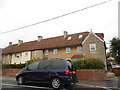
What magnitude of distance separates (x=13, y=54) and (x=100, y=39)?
25618mm

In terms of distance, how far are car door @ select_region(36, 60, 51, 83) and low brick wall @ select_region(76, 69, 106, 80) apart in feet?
19.2

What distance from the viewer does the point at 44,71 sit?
888cm

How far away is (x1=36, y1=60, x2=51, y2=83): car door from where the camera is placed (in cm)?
870

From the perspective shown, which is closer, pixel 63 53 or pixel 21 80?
pixel 21 80

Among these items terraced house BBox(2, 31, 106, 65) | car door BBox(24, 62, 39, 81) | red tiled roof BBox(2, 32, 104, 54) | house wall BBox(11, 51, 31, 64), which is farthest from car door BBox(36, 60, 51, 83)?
house wall BBox(11, 51, 31, 64)

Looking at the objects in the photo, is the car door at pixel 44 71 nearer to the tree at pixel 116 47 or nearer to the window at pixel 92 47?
the window at pixel 92 47

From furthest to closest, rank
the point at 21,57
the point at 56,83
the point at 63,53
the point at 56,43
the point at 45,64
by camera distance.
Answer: the point at 21,57
the point at 56,43
the point at 63,53
the point at 45,64
the point at 56,83

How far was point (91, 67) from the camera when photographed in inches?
549

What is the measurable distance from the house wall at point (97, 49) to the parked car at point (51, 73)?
58.5 feet

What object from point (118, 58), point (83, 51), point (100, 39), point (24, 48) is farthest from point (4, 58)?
point (118, 58)

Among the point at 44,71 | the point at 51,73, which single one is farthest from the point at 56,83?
the point at 44,71

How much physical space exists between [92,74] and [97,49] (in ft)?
43.8

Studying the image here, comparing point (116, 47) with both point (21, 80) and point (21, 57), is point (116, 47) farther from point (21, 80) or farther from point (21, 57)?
point (21, 80)

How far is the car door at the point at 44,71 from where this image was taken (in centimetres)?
870
